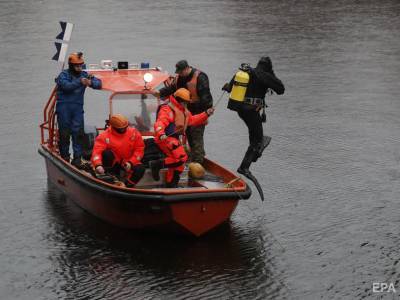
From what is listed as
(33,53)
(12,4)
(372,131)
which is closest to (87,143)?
(372,131)

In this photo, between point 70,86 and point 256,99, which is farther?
point 70,86

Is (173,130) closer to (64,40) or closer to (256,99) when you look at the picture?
(256,99)

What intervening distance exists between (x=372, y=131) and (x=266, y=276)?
24.0 feet

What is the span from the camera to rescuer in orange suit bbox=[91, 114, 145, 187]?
11393 millimetres

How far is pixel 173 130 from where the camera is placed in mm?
11492

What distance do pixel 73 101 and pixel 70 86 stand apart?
30 cm

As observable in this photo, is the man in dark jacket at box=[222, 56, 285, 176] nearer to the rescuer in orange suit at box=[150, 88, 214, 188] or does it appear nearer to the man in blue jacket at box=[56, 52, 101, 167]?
the rescuer in orange suit at box=[150, 88, 214, 188]

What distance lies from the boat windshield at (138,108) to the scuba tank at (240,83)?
1.58m

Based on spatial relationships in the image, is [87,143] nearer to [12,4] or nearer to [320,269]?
[320,269]

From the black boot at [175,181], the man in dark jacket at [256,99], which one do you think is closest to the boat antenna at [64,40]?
the man in dark jacket at [256,99]

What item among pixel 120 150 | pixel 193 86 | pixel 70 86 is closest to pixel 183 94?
pixel 193 86

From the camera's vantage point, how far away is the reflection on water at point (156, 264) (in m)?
10.1

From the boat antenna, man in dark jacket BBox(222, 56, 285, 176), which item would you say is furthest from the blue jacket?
man in dark jacket BBox(222, 56, 285, 176)

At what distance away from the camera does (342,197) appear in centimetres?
1323
